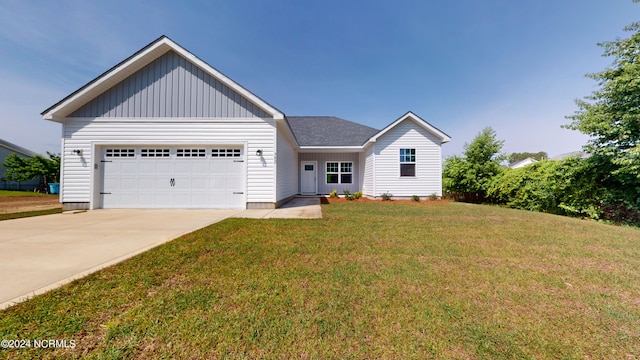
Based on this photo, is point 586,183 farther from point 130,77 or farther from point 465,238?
point 130,77

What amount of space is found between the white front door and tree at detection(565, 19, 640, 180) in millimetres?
12201

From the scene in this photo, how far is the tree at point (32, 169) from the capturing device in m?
18.2

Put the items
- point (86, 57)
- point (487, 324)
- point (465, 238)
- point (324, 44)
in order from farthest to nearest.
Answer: point (324, 44) → point (86, 57) → point (465, 238) → point (487, 324)

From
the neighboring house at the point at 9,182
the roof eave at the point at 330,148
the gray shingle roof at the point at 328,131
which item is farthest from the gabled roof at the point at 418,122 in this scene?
the neighboring house at the point at 9,182

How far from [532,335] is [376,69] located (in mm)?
14314

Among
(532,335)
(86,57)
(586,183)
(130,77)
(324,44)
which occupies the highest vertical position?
(324,44)

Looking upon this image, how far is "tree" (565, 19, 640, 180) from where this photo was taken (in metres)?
7.00

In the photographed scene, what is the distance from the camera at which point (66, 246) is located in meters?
3.76

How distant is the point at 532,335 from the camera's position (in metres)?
1.80

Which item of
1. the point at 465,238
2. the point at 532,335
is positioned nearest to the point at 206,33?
the point at 465,238

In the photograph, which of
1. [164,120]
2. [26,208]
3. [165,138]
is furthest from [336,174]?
[26,208]

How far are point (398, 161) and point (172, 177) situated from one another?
423 inches

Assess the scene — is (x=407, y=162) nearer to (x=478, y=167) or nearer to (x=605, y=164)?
(x=478, y=167)

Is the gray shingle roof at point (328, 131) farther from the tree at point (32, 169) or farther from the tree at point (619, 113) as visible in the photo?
the tree at point (32, 169)
